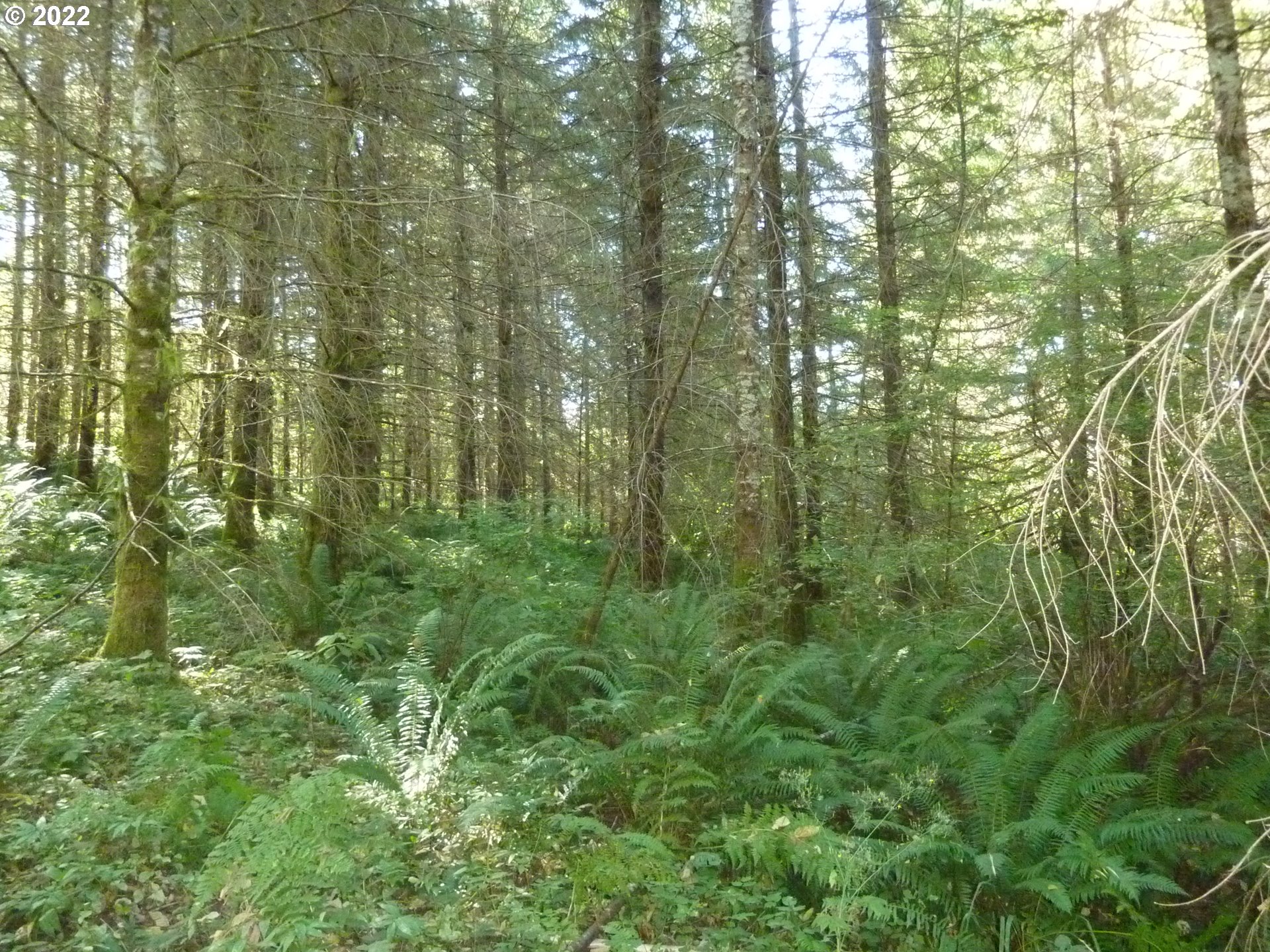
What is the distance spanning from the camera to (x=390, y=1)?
6496 mm

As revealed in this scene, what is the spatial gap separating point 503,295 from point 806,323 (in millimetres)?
3437

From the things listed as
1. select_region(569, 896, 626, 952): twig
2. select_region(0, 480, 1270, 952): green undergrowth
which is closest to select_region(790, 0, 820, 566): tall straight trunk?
select_region(0, 480, 1270, 952): green undergrowth

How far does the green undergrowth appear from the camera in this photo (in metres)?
3.09

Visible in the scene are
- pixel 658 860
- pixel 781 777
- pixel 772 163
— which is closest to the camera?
pixel 658 860

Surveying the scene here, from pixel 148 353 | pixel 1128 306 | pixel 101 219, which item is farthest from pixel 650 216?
pixel 148 353

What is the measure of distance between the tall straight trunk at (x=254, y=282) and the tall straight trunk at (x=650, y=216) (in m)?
3.76

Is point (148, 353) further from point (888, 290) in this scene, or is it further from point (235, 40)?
point (888, 290)

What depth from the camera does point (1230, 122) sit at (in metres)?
4.23

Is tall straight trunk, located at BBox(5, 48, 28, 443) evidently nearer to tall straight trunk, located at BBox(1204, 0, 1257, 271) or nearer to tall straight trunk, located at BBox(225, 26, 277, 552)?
tall straight trunk, located at BBox(225, 26, 277, 552)

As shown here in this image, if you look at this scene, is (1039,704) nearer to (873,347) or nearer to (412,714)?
(412,714)

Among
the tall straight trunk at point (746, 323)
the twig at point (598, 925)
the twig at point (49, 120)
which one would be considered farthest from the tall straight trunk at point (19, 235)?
the tall straight trunk at point (746, 323)

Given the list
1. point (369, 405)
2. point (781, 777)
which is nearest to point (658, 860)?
point (781, 777)

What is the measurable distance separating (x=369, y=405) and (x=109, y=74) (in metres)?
3.12

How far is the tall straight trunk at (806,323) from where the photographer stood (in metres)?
7.71
